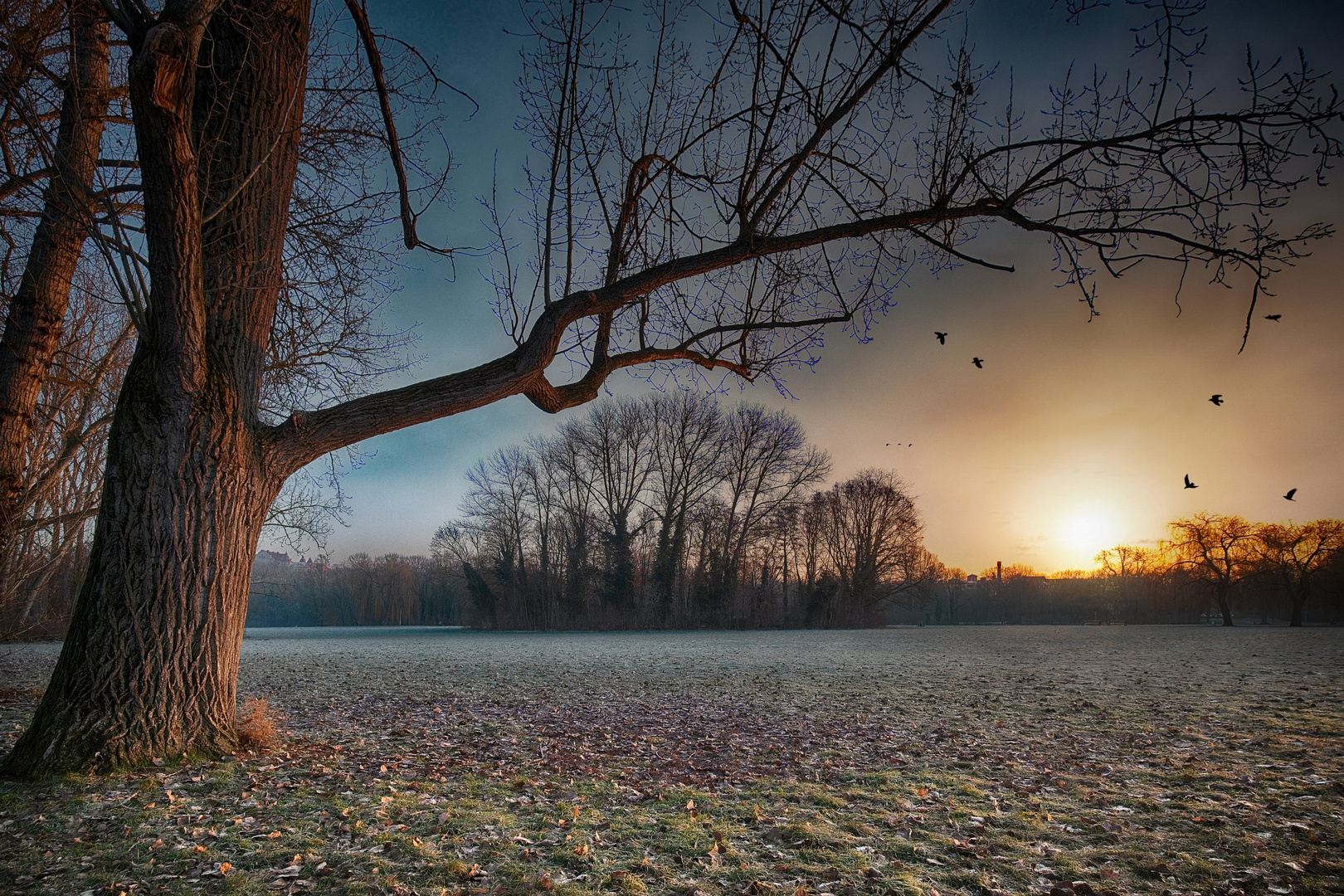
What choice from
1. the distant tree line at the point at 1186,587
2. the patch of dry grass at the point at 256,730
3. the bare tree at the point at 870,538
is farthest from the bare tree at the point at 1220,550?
the patch of dry grass at the point at 256,730

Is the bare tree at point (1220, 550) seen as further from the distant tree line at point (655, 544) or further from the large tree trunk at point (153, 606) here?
the large tree trunk at point (153, 606)

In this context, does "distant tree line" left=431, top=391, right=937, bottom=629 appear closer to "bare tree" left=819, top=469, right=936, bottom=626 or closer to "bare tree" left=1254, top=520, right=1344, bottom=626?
"bare tree" left=819, top=469, right=936, bottom=626

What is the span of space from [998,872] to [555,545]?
4035 cm

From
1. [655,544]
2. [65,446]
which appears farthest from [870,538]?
[65,446]

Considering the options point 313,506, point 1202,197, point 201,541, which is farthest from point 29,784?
point 1202,197

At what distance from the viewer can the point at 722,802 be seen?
4355 mm

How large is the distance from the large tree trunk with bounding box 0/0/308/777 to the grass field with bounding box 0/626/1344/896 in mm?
423

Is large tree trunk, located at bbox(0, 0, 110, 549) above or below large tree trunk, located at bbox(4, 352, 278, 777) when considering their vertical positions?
above

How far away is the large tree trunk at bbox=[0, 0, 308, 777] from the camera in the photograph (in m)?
4.39

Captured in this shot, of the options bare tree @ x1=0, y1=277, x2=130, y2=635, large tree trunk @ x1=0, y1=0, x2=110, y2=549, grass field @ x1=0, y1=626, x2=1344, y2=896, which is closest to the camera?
grass field @ x1=0, y1=626, x2=1344, y2=896

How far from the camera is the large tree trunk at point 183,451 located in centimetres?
439

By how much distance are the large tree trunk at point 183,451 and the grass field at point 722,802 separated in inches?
16.7

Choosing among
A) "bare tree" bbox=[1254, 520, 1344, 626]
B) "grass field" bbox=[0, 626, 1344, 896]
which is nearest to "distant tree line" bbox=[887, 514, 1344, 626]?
"bare tree" bbox=[1254, 520, 1344, 626]

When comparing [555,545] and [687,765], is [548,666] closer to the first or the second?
[687,765]
